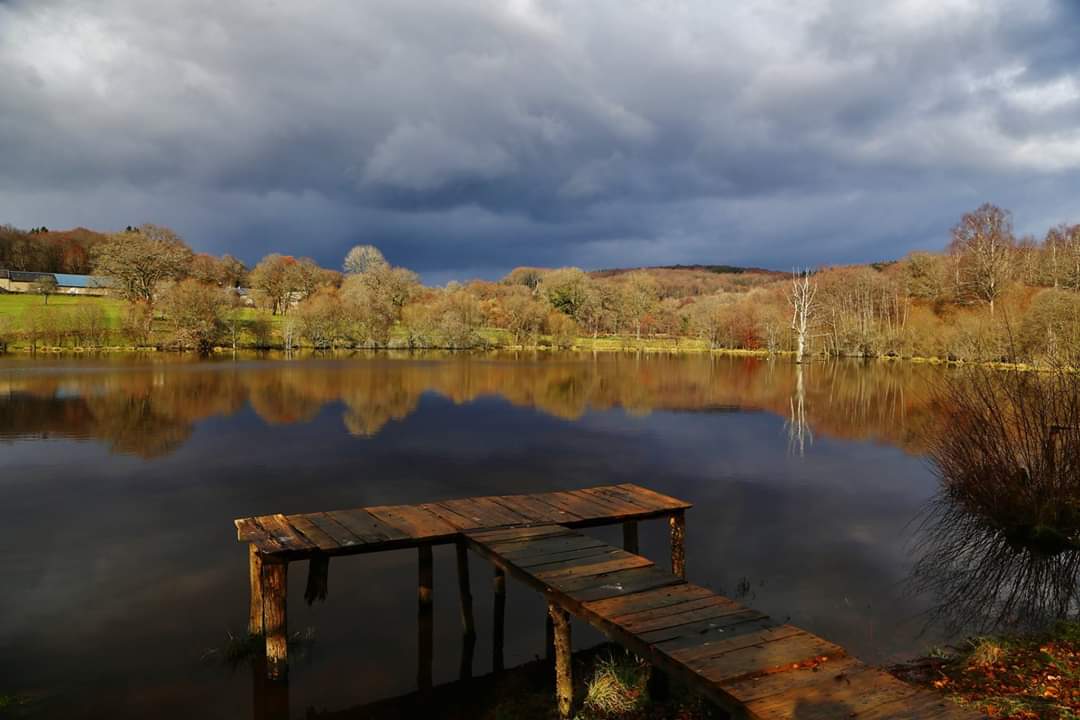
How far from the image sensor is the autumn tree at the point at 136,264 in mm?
65500

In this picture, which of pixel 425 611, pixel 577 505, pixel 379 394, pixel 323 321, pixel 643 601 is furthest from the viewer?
pixel 323 321

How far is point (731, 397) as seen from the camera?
3459 cm

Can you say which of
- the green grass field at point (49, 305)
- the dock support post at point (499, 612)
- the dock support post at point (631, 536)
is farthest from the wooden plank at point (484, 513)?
the green grass field at point (49, 305)

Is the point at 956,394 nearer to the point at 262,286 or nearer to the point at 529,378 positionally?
the point at 529,378

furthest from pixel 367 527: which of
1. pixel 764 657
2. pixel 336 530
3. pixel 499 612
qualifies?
pixel 764 657

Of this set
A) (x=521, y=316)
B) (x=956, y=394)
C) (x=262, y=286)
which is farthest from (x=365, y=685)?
(x=262, y=286)

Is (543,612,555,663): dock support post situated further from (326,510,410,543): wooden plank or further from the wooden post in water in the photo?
the wooden post in water

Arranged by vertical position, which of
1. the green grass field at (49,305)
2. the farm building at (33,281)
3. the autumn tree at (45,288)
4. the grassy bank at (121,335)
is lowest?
the grassy bank at (121,335)

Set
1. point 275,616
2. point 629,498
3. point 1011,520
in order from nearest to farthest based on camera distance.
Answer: point 275,616, point 629,498, point 1011,520

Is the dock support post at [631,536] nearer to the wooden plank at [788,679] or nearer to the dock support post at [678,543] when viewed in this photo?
the dock support post at [678,543]

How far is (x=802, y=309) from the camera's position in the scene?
6962 centimetres

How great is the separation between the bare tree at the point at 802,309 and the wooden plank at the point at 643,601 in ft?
210

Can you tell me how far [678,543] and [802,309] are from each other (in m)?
66.7

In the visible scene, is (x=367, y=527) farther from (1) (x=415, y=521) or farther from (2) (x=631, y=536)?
(2) (x=631, y=536)
